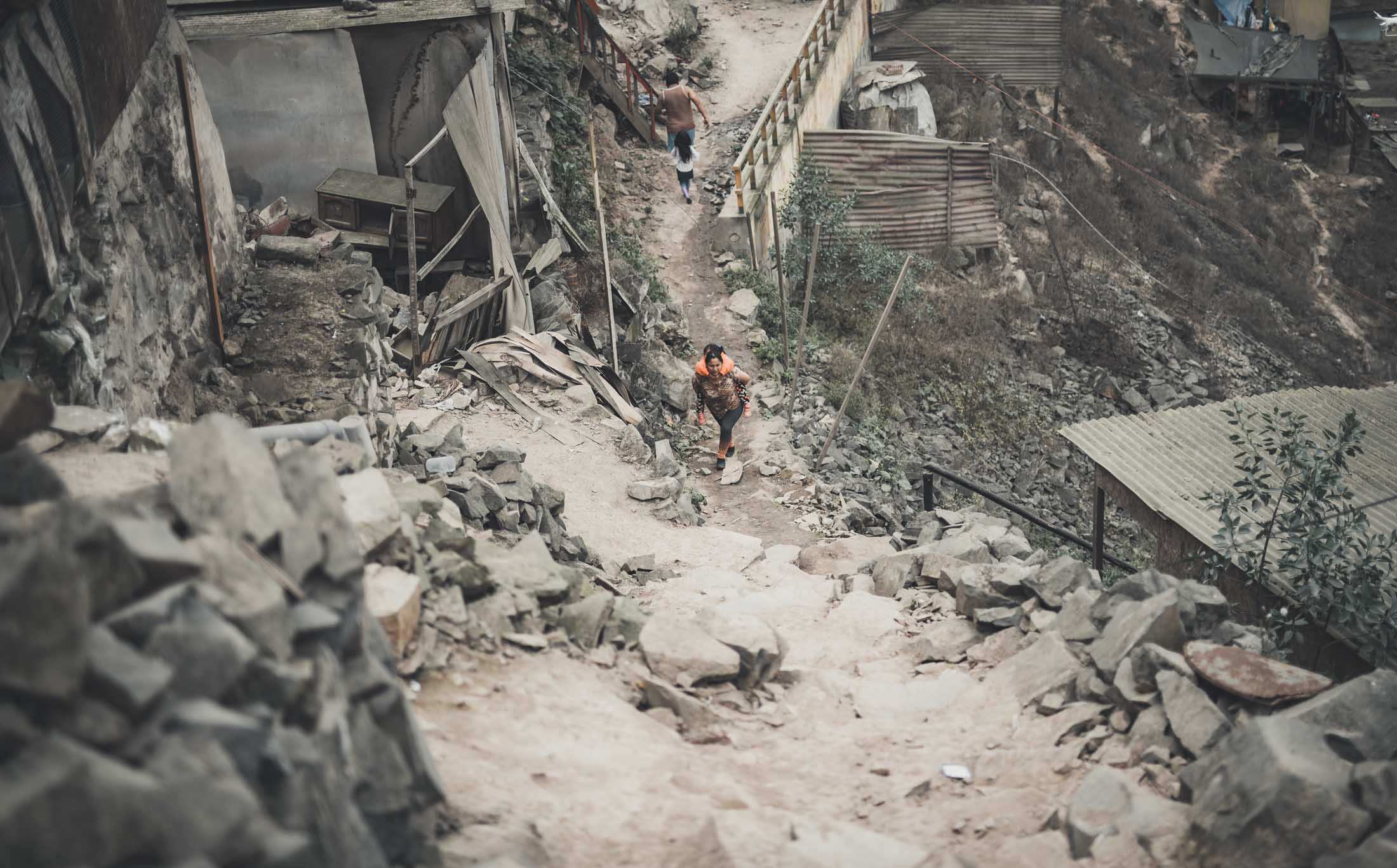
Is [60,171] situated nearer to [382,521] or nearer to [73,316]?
[73,316]

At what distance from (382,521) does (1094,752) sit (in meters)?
3.48

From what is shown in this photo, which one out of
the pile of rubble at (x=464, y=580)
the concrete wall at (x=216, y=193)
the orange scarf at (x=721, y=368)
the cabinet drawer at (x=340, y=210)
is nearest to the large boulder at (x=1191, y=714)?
the pile of rubble at (x=464, y=580)

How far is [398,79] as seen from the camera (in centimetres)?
1123

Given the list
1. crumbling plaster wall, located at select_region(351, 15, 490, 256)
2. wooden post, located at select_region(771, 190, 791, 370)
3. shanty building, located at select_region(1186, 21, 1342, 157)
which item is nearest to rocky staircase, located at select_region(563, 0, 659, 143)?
wooden post, located at select_region(771, 190, 791, 370)

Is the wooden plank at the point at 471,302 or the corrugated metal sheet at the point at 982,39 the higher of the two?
the corrugated metal sheet at the point at 982,39

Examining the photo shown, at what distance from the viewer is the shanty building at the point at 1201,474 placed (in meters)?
8.10

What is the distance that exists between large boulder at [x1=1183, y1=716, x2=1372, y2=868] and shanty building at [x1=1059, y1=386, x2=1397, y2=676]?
366 cm

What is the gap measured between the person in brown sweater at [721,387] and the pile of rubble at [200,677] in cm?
725

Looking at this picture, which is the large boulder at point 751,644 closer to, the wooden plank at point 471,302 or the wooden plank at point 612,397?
the wooden plank at point 612,397

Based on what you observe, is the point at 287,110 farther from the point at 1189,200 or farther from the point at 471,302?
the point at 1189,200

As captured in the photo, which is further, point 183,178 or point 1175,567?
point 1175,567

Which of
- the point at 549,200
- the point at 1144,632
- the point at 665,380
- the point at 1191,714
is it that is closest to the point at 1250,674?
the point at 1191,714

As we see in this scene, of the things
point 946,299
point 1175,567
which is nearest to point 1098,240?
point 946,299

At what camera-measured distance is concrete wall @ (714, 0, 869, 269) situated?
620 inches
